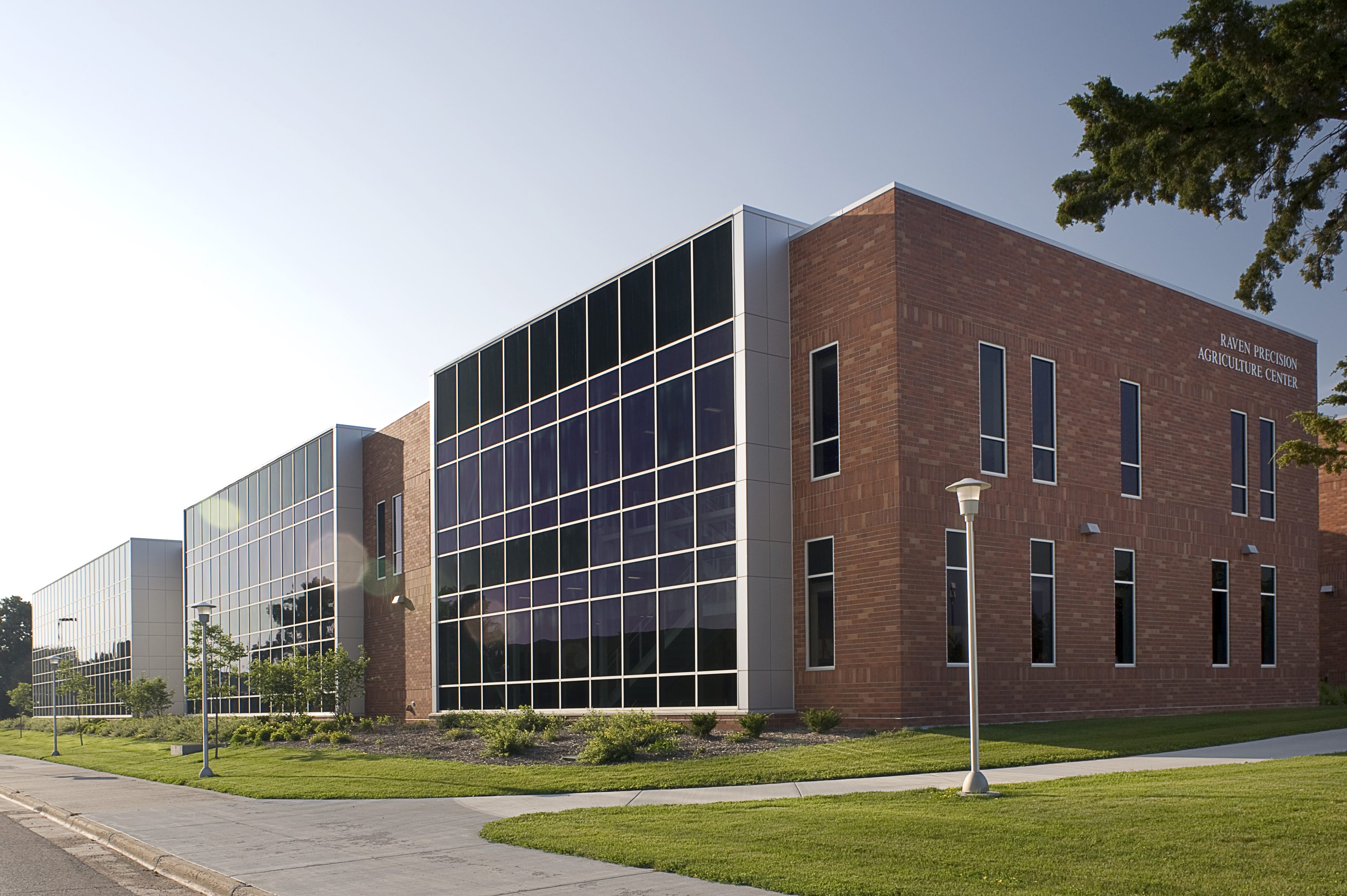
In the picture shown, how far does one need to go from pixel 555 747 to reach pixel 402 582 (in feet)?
61.0

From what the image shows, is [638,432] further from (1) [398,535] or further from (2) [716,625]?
(1) [398,535]

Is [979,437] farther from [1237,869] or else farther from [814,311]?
[1237,869]

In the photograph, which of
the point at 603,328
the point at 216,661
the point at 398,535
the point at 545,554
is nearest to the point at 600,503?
the point at 545,554

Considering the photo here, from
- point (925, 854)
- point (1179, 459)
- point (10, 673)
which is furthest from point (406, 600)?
point (10, 673)

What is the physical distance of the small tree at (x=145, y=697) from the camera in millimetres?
57719

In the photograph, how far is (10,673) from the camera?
5128 inches

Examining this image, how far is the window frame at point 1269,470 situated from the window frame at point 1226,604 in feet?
7.28

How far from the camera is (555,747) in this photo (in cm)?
2344

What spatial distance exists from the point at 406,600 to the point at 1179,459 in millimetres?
25135

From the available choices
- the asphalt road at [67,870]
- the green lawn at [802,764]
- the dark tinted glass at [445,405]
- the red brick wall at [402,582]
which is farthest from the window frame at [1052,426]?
the red brick wall at [402,582]

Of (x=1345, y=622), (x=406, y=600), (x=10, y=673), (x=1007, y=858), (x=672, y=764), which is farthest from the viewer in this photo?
(x=10, y=673)

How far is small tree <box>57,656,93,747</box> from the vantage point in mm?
65750

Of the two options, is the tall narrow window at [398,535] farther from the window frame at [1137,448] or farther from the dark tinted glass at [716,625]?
the window frame at [1137,448]

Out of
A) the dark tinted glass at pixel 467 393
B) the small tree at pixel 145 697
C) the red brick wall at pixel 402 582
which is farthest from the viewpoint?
the small tree at pixel 145 697
